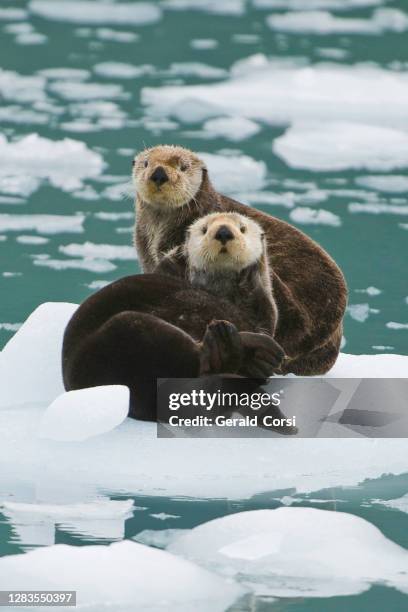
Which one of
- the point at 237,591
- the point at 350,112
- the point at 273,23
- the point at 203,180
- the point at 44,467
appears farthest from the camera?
the point at 273,23

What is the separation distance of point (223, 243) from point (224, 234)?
→ 0.04m

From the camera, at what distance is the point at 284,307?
16.8 ft

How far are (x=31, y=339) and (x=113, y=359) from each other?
906mm

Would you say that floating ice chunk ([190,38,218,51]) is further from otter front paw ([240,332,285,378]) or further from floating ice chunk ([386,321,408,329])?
otter front paw ([240,332,285,378])

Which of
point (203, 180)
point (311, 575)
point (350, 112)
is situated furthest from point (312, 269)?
point (350, 112)

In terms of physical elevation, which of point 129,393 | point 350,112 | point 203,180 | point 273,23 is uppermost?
point 273,23

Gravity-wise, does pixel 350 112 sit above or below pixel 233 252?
above

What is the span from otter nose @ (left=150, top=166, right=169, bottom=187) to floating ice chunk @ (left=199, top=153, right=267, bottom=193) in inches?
167

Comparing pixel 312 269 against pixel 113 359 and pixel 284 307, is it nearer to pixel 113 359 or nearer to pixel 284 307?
pixel 284 307

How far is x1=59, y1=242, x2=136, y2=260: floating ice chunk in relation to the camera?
8.45 metres

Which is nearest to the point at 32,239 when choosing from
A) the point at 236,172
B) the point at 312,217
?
the point at 236,172

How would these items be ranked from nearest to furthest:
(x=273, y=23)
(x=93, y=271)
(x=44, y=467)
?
(x=44, y=467) → (x=93, y=271) → (x=273, y=23)

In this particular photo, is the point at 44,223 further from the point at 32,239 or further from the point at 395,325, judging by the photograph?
the point at 395,325

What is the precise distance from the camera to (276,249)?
5328mm
